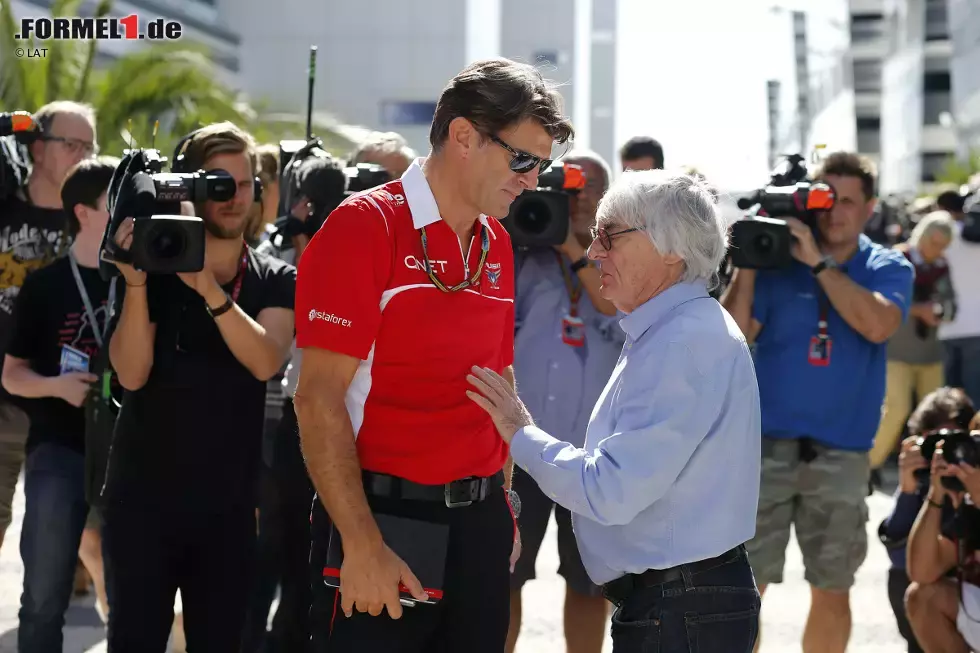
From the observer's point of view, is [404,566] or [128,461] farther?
[128,461]

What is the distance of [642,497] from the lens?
302cm

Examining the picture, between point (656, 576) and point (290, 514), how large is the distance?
2.36 metres

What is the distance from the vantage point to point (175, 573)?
3.97 m

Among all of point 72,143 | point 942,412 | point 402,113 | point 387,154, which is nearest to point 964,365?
point 942,412

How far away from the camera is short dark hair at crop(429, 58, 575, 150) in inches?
121

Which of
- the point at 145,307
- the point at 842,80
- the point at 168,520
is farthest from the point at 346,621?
the point at 842,80

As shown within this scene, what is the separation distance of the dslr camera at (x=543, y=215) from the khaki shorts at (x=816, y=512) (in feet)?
3.96

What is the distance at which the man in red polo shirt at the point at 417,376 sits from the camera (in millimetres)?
2986

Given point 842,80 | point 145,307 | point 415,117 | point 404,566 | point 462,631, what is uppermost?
point 842,80

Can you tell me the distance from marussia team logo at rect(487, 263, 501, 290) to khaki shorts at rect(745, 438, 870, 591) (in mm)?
2385

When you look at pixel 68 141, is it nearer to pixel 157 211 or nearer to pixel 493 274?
pixel 157 211

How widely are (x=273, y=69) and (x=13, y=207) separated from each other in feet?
160

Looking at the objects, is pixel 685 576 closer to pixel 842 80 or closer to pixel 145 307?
pixel 145 307

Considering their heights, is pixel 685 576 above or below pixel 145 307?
below
